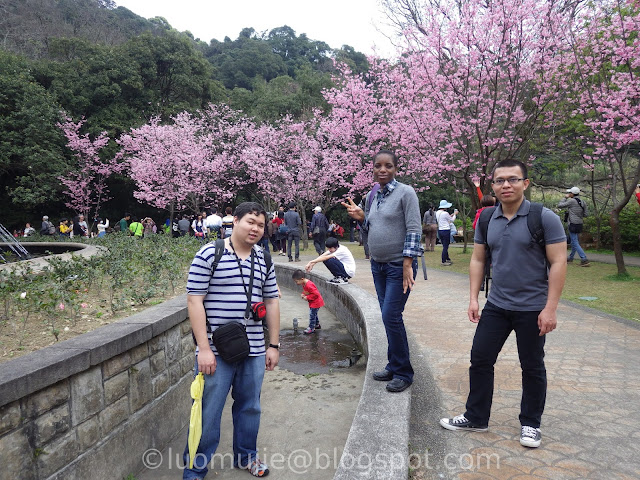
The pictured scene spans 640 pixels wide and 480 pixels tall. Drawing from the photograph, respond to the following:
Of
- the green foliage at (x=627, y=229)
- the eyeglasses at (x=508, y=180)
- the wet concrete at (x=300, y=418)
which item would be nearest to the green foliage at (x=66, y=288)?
the wet concrete at (x=300, y=418)

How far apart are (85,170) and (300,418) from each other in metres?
24.3

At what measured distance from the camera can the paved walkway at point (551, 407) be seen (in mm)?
2631

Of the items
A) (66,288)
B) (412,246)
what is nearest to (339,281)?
(66,288)

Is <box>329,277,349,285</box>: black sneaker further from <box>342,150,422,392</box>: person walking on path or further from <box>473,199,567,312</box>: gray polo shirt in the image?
<box>473,199,567,312</box>: gray polo shirt

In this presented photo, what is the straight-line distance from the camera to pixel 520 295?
2.75 m

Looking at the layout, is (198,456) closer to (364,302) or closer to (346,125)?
(364,302)

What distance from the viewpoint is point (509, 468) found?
2.60 m

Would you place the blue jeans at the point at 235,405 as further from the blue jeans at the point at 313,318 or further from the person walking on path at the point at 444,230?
the person walking on path at the point at 444,230

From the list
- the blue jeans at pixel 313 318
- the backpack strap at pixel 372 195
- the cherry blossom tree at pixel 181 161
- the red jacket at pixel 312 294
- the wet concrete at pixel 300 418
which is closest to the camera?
the wet concrete at pixel 300 418

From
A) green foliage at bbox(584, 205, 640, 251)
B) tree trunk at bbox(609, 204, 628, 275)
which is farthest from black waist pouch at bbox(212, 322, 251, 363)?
green foliage at bbox(584, 205, 640, 251)

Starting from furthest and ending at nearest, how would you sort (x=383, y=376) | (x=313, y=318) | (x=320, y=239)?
(x=320, y=239) < (x=313, y=318) < (x=383, y=376)

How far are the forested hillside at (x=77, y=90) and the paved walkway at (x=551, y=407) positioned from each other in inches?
830

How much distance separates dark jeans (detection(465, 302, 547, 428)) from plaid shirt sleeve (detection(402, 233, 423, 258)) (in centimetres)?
65

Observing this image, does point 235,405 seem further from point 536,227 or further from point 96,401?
point 536,227
